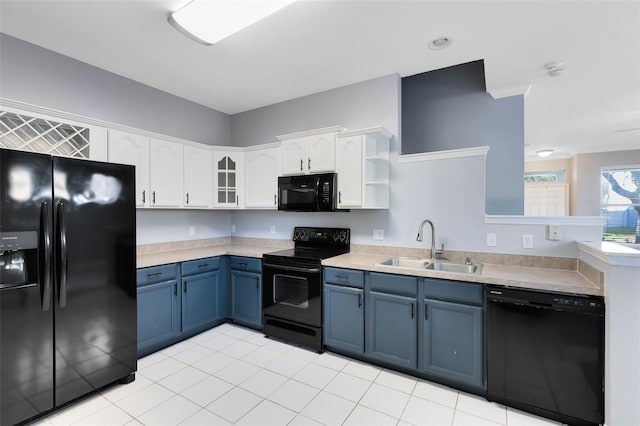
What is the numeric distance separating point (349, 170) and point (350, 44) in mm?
1096

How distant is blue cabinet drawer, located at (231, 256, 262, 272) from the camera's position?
3.28 m

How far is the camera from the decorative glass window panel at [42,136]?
2141 mm

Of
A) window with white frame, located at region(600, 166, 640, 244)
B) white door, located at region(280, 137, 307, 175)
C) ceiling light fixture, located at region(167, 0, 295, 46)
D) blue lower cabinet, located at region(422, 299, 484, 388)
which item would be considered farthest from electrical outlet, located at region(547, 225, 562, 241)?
window with white frame, located at region(600, 166, 640, 244)

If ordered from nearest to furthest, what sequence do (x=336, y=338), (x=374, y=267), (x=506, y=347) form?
(x=506, y=347) → (x=374, y=267) → (x=336, y=338)

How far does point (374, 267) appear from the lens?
255cm

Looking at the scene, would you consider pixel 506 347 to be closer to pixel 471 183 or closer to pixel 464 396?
pixel 464 396

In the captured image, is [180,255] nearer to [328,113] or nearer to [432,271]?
[328,113]

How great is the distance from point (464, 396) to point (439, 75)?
315 cm

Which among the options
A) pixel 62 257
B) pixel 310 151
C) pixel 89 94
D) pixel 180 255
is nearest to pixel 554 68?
pixel 310 151

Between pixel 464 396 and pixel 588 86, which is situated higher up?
pixel 588 86

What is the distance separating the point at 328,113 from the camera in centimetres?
346

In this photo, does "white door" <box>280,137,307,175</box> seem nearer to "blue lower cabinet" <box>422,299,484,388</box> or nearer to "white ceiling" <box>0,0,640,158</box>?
"white ceiling" <box>0,0,640,158</box>

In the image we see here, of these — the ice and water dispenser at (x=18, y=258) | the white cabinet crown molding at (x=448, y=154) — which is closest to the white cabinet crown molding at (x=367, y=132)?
the white cabinet crown molding at (x=448, y=154)

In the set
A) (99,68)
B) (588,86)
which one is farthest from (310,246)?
(588,86)
